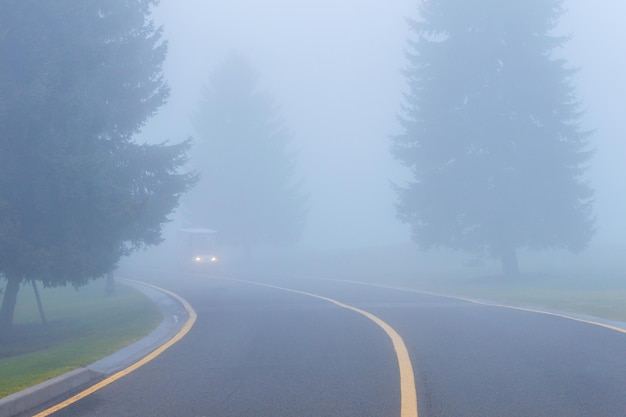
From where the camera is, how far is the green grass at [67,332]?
443 inches

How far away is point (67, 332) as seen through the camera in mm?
21219

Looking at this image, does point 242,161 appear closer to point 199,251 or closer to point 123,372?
point 199,251

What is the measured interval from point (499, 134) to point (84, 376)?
27043 millimetres

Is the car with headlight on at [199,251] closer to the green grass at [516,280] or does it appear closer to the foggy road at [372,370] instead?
the green grass at [516,280]

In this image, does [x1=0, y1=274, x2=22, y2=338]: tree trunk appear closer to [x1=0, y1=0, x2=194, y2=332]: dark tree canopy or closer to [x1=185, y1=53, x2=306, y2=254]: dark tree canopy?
[x1=0, y1=0, x2=194, y2=332]: dark tree canopy

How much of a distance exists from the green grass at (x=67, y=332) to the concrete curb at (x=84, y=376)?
8.4 inches

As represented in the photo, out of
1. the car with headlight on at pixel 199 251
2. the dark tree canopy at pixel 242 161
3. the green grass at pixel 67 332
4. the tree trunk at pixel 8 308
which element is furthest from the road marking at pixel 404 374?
the dark tree canopy at pixel 242 161

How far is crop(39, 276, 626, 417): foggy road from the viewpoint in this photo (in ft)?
27.0

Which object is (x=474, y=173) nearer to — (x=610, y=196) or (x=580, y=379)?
(x=580, y=379)

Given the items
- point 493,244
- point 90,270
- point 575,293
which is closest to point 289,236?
point 493,244

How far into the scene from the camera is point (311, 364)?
11.0 meters

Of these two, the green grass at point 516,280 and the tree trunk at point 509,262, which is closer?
the green grass at point 516,280

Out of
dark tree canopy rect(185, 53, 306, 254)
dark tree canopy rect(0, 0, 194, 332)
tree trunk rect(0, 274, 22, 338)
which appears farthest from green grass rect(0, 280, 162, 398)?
dark tree canopy rect(185, 53, 306, 254)

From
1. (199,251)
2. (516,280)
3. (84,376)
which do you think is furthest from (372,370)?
(199,251)
